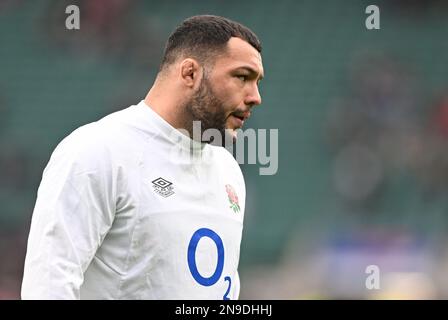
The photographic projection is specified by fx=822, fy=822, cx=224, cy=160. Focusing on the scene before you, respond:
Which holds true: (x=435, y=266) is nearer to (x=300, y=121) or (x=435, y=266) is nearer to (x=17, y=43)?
(x=300, y=121)

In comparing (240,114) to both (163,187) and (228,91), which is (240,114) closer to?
(228,91)

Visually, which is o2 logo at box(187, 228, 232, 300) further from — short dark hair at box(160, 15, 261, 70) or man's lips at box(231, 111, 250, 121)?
short dark hair at box(160, 15, 261, 70)

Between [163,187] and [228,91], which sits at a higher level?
[228,91]

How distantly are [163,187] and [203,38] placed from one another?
1.56 feet

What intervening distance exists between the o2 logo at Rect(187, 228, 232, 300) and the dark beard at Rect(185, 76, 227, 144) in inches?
12.5

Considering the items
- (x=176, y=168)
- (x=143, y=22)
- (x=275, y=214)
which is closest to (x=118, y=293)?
(x=176, y=168)

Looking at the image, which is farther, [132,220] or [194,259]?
[194,259]

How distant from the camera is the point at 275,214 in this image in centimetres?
785

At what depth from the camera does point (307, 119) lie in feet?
27.8

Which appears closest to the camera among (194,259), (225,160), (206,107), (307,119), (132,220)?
(132,220)

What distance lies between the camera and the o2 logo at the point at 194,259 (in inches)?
90.3

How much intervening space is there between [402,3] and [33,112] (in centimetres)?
420

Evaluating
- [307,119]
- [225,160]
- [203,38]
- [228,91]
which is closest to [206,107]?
[228,91]

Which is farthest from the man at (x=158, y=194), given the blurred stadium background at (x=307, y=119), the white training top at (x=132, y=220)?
the blurred stadium background at (x=307, y=119)
